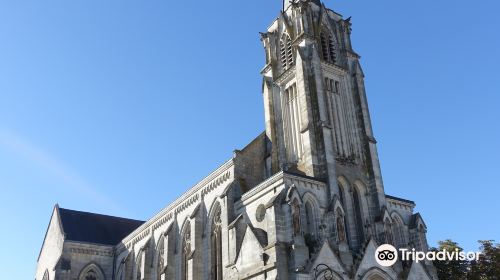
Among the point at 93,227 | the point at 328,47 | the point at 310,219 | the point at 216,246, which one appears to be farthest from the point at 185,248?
the point at 93,227

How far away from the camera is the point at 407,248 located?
32125 mm

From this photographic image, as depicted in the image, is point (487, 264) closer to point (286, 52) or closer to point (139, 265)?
point (286, 52)

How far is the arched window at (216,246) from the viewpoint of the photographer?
108ft

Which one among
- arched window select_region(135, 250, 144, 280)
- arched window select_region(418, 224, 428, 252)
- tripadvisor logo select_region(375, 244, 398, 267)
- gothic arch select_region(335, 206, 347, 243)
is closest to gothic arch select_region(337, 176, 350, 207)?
gothic arch select_region(335, 206, 347, 243)

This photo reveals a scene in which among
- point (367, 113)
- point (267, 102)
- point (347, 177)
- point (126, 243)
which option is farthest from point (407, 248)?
point (126, 243)

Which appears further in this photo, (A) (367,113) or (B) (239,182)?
(A) (367,113)

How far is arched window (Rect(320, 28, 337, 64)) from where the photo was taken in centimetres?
3672

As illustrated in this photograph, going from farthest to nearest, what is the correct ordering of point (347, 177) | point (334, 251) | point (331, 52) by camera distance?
point (331, 52)
point (347, 177)
point (334, 251)

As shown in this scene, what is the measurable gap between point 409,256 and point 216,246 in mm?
A: 12394

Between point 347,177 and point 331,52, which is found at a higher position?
point 331,52

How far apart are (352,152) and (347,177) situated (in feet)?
8.05

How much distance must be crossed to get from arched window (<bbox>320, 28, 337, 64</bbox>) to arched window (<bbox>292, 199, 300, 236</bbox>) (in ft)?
43.0

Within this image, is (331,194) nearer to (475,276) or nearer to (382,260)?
(382,260)

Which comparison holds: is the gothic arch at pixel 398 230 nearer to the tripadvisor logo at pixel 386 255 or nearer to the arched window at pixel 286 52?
the tripadvisor logo at pixel 386 255
